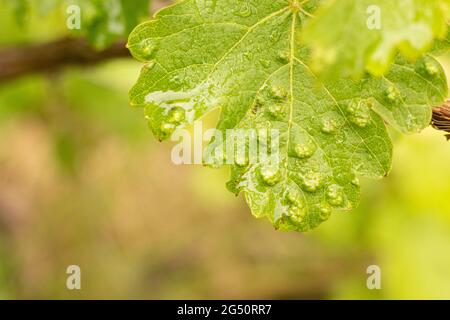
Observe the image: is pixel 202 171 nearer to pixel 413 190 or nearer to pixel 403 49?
pixel 413 190

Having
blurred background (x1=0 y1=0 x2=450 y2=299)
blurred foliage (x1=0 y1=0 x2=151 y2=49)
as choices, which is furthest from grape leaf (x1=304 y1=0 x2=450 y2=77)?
blurred background (x1=0 y1=0 x2=450 y2=299)

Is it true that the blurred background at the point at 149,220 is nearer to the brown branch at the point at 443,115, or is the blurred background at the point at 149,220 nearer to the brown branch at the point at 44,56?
the brown branch at the point at 44,56

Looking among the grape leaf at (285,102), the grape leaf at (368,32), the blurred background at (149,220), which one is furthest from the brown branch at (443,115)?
the blurred background at (149,220)

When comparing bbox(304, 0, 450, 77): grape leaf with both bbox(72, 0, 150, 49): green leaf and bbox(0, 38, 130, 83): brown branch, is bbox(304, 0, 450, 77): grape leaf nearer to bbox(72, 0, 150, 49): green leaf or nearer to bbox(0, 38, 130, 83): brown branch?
bbox(72, 0, 150, 49): green leaf

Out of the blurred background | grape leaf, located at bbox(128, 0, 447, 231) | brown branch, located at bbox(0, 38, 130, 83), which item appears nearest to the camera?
grape leaf, located at bbox(128, 0, 447, 231)

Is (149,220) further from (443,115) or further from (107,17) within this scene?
(443,115)

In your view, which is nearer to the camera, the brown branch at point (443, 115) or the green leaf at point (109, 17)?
the brown branch at point (443, 115)
